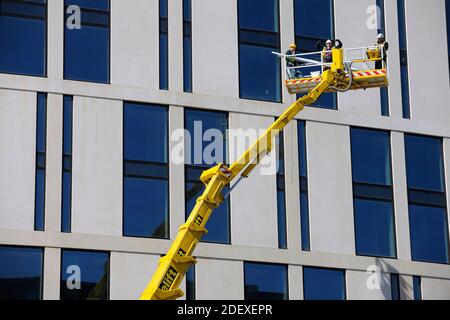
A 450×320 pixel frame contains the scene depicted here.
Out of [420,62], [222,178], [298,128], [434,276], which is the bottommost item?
[434,276]

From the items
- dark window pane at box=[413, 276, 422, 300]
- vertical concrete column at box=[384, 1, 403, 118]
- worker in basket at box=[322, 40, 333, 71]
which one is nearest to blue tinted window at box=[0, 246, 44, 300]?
worker in basket at box=[322, 40, 333, 71]

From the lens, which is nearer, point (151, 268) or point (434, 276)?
point (151, 268)

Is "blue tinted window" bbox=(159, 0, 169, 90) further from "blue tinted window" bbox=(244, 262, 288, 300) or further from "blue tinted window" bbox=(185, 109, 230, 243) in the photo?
"blue tinted window" bbox=(244, 262, 288, 300)

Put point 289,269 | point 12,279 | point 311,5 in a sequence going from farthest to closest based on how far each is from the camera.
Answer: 1. point 311,5
2. point 289,269
3. point 12,279

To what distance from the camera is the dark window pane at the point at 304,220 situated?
148 feet

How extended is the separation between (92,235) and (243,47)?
973 centimetres

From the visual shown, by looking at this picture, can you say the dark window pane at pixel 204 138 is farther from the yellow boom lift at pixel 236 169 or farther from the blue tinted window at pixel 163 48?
the yellow boom lift at pixel 236 169

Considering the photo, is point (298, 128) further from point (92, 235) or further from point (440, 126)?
point (92, 235)

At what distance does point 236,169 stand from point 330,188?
31.0 ft

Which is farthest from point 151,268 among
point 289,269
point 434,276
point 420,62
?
point 420,62

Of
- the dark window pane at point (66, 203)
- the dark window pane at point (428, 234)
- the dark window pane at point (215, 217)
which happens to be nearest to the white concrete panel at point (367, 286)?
the dark window pane at point (428, 234)

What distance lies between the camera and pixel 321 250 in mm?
44938

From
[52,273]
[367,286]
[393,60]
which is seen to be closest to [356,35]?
[393,60]

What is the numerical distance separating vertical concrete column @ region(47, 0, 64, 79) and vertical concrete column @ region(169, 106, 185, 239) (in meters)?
4.46
